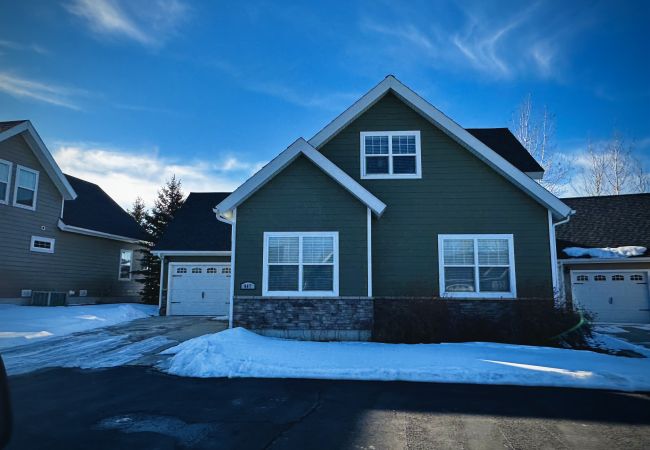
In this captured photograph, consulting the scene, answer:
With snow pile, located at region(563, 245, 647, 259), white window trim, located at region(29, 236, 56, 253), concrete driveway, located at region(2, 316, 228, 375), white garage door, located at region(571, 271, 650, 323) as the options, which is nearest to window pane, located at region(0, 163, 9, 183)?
white window trim, located at region(29, 236, 56, 253)

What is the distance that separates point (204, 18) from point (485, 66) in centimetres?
945

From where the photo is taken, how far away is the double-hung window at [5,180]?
1652cm

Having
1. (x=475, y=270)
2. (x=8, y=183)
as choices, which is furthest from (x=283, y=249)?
(x=8, y=183)

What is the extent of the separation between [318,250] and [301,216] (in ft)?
3.45

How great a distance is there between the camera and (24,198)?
1744cm

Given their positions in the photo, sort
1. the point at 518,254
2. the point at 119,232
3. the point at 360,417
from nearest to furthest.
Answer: the point at 360,417 → the point at 518,254 → the point at 119,232

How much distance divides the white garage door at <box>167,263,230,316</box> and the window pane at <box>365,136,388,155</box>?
345 inches

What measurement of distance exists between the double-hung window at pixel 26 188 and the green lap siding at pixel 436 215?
13.7m

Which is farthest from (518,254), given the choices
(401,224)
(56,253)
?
(56,253)

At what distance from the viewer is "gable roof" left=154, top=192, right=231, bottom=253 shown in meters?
17.8

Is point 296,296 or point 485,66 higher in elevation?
point 485,66

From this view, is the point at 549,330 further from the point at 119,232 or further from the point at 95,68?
the point at 119,232

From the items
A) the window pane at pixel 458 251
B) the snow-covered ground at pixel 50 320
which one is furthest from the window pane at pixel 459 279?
the snow-covered ground at pixel 50 320

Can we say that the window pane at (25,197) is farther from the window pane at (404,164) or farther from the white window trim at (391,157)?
the window pane at (404,164)
